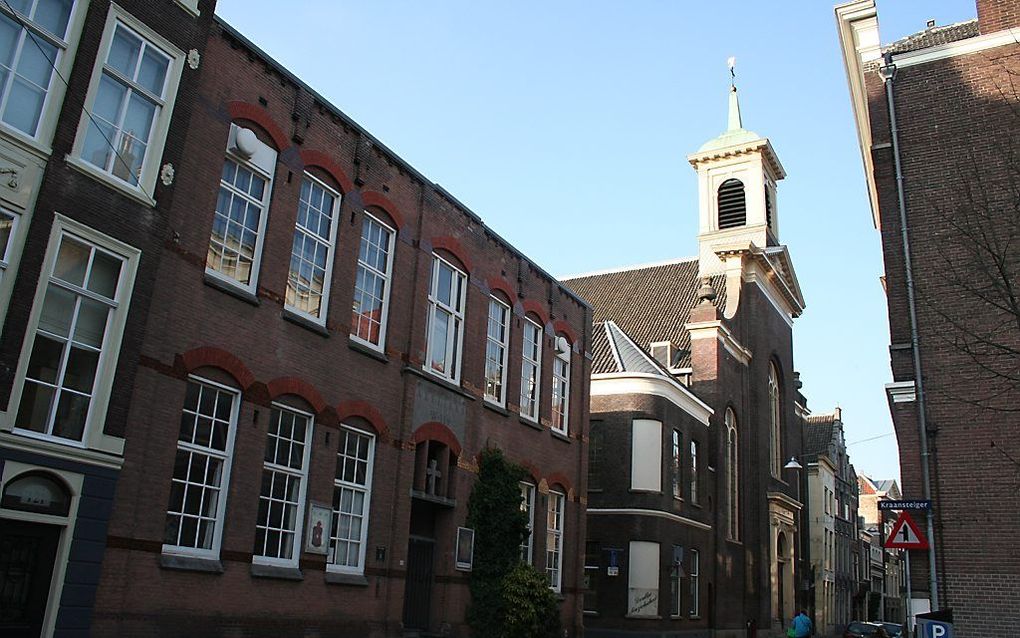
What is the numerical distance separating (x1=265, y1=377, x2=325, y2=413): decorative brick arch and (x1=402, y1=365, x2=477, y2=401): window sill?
2.61 m

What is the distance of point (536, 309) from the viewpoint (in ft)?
74.1

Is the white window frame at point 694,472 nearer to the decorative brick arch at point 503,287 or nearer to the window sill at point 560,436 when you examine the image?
the window sill at point 560,436

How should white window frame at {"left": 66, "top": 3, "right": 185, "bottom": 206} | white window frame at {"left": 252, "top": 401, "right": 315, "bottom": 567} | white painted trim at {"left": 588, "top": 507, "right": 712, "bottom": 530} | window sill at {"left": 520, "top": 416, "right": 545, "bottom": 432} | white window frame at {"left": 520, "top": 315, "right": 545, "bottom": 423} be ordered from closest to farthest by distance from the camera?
white window frame at {"left": 66, "top": 3, "right": 185, "bottom": 206}, white window frame at {"left": 252, "top": 401, "right": 315, "bottom": 567}, window sill at {"left": 520, "top": 416, "right": 545, "bottom": 432}, white window frame at {"left": 520, "top": 315, "right": 545, "bottom": 423}, white painted trim at {"left": 588, "top": 507, "right": 712, "bottom": 530}

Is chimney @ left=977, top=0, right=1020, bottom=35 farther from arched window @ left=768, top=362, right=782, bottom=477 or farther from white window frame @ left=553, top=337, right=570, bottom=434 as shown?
arched window @ left=768, top=362, right=782, bottom=477

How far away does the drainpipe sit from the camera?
17.4 m

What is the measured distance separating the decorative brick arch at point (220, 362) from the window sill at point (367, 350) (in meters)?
2.49

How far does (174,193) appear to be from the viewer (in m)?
12.6

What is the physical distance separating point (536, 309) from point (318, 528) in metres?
9.69

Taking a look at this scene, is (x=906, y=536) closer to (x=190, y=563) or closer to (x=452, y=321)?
(x=452, y=321)

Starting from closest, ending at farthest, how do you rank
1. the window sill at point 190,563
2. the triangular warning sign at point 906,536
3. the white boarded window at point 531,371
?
the window sill at point 190,563, the triangular warning sign at point 906,536, the white boarded window at point 531,371

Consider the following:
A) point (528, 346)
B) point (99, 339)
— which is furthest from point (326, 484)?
point (528, 346)

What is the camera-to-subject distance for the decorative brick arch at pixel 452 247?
18.7 m

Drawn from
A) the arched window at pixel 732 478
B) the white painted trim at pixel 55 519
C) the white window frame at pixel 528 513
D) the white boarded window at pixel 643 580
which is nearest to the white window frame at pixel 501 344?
the white window frame at pixel 528 513

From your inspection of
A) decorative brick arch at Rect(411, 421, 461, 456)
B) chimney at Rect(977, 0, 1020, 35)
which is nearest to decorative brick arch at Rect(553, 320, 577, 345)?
decorative brick arch at Rect(411, 421, 461, 456)
